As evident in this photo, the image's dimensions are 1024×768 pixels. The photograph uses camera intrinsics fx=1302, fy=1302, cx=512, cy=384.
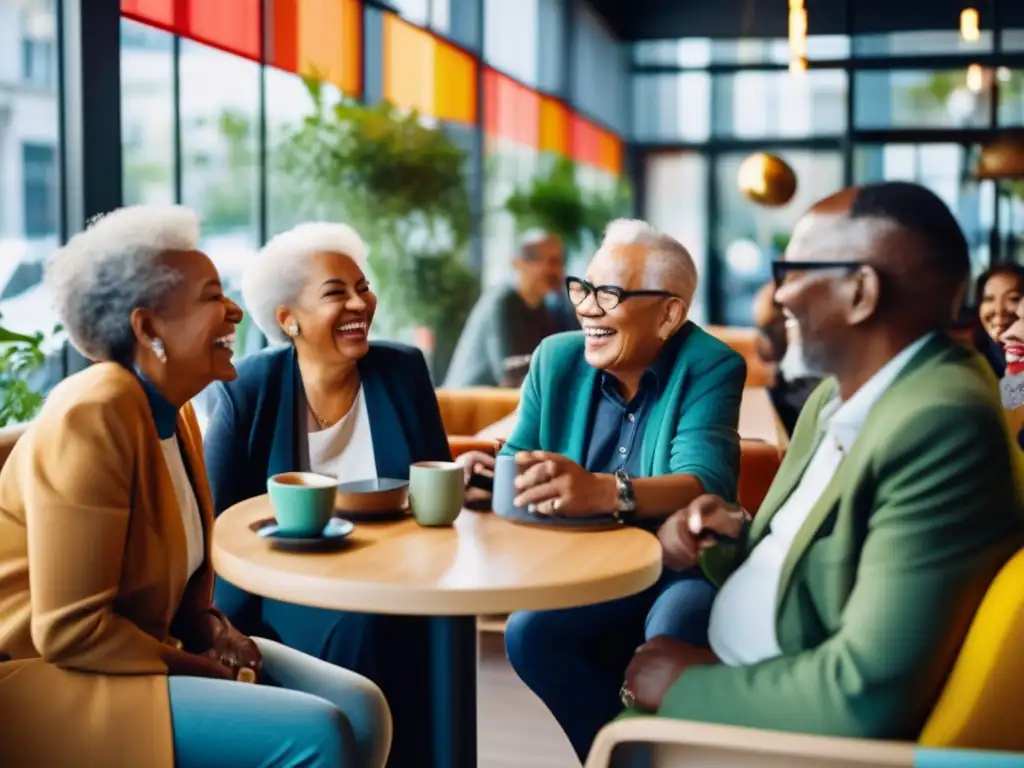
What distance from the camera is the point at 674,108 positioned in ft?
36.6

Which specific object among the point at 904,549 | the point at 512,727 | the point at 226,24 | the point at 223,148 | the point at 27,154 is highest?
the point at 226,24

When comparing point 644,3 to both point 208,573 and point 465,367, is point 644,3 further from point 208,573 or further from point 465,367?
point 208,573

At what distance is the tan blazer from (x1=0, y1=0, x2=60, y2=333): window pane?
1.51 meters

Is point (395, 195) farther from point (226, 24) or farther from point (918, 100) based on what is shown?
point (918, 100)

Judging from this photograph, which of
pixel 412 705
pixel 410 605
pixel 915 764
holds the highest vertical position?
pixel 410 605

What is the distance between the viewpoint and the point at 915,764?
1471 millimetres

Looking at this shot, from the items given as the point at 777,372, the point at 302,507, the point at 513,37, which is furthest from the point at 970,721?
the point at 513,37

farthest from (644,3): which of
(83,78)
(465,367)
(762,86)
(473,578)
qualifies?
(473,578)

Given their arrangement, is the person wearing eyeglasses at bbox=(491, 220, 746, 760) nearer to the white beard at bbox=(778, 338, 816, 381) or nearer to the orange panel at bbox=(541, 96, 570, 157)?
the white beard at bbox=(778, 338, 816, 381)

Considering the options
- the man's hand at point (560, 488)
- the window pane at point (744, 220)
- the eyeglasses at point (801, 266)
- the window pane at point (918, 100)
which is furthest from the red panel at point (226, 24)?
the window pane at point (918, 100)

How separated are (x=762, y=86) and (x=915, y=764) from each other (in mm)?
10038

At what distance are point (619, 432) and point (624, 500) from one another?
0.22 m

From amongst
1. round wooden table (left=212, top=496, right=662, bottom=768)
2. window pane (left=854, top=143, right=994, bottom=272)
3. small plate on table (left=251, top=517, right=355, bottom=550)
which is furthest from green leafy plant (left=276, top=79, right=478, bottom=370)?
window pane (left=854, top=143, right=994, bottom=272)

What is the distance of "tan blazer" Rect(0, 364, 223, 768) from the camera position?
5.95ft
